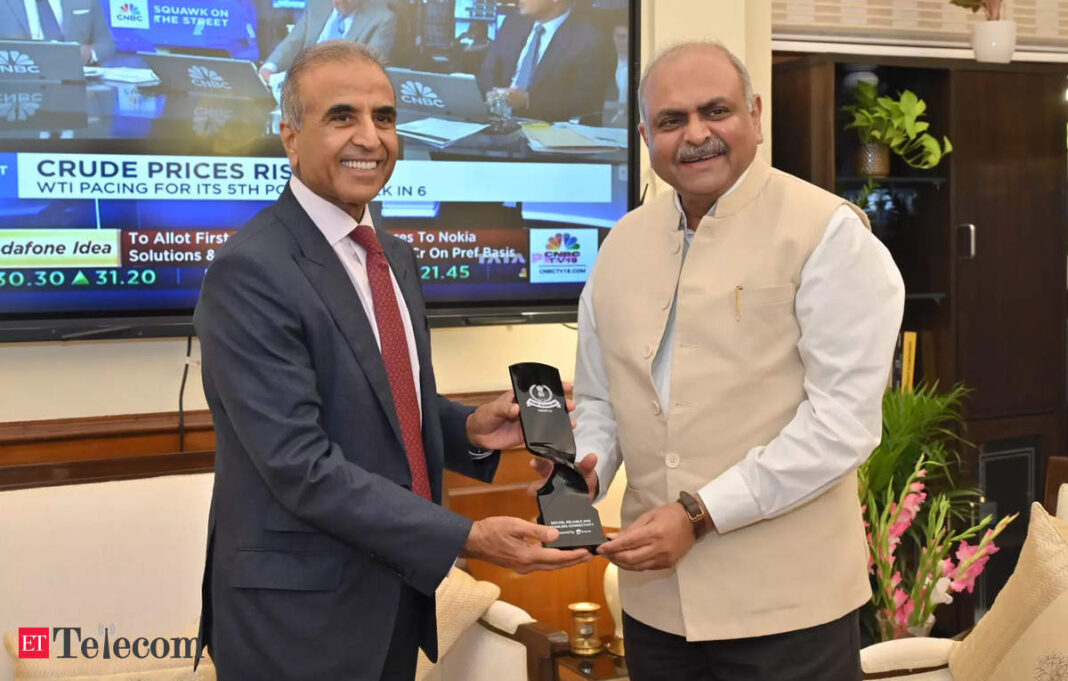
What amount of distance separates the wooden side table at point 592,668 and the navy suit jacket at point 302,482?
3.77 ft

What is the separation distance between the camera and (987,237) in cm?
443

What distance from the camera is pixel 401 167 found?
324cm

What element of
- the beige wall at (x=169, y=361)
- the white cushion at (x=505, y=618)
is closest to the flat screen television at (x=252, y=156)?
the beige wall at (x=169, y=361)

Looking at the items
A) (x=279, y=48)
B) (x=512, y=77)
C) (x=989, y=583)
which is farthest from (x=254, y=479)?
(x=989, y=583)

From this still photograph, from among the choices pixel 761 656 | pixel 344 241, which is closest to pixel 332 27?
pixel 344 241

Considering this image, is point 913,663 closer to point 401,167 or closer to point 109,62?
point 401,167

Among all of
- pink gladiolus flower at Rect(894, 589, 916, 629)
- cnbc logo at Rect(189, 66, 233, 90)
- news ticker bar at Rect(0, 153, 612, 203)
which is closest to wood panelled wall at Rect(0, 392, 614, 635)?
news ticker bar at Rect(0, 153, 612, 203)

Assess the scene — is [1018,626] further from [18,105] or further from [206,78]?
[18,105]

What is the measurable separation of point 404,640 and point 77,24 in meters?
1.82

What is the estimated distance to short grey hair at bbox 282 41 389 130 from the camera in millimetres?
1852

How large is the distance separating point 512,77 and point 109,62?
1.06m

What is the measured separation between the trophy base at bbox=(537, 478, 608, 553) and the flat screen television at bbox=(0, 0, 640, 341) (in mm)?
1376

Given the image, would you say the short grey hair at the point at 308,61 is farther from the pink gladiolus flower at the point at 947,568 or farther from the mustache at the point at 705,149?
the pink gladiolus flower at the point at 947,568

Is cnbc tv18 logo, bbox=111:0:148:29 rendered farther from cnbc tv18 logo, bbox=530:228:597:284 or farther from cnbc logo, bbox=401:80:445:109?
cnbc tv18 logo, bbox=530:228:597:284
